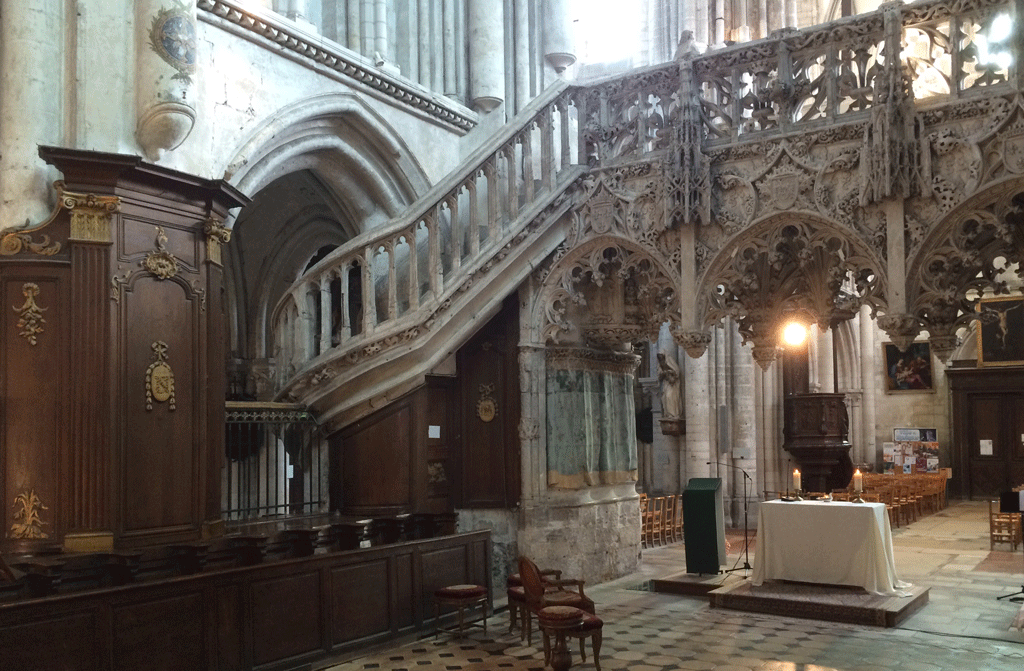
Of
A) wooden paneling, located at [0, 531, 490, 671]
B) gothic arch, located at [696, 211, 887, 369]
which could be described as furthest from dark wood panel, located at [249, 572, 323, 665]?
gothic arch, located at [696, 211, 887, 369]

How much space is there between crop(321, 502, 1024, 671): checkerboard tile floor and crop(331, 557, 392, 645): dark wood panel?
211mm

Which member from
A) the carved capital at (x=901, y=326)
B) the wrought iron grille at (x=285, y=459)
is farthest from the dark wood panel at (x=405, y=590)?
the carved capital at (x=901, y=326)

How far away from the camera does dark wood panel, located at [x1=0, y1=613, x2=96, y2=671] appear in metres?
4.96

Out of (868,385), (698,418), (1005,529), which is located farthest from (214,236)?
(868,385)

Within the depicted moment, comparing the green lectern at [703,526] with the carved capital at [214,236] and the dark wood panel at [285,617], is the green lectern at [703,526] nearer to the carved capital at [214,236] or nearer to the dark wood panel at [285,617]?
the dark wood panel at [285,617]

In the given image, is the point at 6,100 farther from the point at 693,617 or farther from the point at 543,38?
the point at 543,38

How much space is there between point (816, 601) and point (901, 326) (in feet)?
8.47

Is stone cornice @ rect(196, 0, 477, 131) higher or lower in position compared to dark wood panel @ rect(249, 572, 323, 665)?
higher

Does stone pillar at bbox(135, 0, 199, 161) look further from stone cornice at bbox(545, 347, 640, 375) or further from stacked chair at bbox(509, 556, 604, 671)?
stone cornice at bbox(545, 347, 640, 375)

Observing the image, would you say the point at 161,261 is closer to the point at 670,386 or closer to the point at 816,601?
the point at 816,601

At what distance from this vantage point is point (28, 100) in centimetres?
668

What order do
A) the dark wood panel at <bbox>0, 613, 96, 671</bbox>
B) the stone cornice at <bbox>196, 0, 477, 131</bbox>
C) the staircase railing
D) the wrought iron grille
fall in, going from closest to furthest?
1. the dark wood panel at <bbox>0, 613, 96, 671</bbox>
2. the staircase railing
3. the stone cornice at <bbox>196, 0, 477, 131</bbox>
4. the wrought iron grille

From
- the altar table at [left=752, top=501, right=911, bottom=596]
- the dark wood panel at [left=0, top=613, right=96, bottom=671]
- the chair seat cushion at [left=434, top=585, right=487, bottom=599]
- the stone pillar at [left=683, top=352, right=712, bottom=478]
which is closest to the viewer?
the dark wood panel at [left=0, top=613, right=96, bottom=671]

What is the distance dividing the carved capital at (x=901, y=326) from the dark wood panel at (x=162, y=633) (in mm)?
5613
